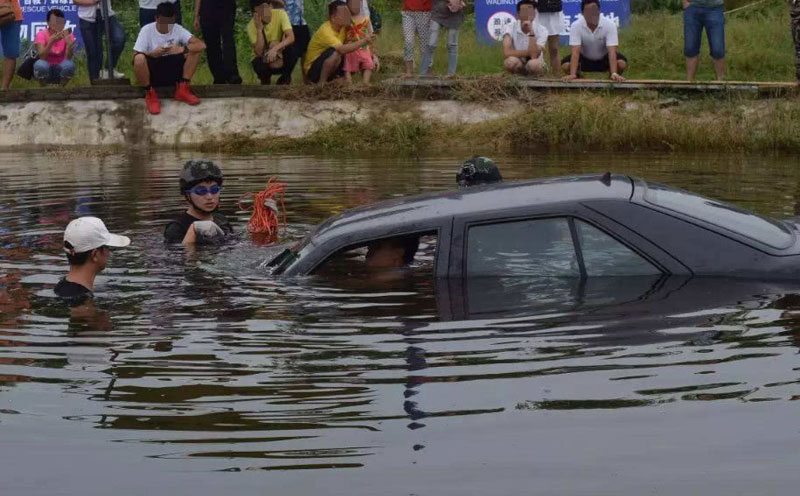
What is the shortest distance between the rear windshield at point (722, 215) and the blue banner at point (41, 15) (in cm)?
2074

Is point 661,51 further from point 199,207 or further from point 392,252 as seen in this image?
point 392,252

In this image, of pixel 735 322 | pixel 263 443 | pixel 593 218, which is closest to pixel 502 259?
pixel 593 218

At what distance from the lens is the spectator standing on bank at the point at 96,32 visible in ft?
78.6

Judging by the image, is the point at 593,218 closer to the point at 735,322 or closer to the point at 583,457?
the point at 735,322

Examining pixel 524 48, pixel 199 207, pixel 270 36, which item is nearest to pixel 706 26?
pixel 524 48

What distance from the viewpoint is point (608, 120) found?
2206 cm

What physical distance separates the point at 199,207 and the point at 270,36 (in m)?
10.4

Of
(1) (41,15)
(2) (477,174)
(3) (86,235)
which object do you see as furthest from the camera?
(1) (41,15)

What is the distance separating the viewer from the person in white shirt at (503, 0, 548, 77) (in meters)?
23.5

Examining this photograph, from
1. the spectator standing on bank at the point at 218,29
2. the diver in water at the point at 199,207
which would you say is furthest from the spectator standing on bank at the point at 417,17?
the diver in water at the point at 199,207

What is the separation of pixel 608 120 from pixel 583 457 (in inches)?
621

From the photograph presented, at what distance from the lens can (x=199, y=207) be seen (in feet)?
43.4

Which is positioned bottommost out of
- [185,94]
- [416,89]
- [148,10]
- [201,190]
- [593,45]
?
[201,190]

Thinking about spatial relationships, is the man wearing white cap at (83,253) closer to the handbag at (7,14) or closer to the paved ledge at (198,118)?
the paved ledge at (198,118)
